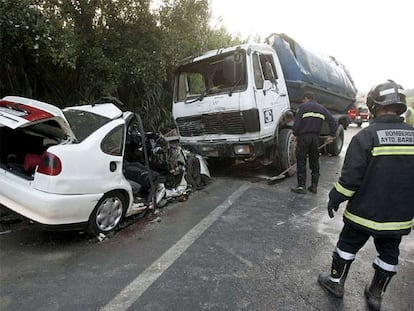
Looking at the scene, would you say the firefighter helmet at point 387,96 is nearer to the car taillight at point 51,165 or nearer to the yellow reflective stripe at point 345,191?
the yellow reflective stripe at point 345,191

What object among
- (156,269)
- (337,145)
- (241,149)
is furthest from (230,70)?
(337,145)

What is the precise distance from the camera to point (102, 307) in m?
2.51

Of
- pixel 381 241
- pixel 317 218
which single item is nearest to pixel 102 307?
pixel 381 241

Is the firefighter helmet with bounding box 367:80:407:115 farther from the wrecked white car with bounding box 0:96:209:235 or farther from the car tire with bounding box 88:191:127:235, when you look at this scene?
the car tire with bounding box 88:191:127:235

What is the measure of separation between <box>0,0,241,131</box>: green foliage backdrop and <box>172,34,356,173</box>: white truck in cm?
81

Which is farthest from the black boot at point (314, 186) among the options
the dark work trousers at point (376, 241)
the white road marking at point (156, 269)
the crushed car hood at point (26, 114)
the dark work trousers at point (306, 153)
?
the crushed car hood at point (26, 114)

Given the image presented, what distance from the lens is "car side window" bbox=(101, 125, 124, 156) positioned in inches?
146

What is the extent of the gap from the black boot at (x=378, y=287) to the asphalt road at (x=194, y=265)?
109 mm

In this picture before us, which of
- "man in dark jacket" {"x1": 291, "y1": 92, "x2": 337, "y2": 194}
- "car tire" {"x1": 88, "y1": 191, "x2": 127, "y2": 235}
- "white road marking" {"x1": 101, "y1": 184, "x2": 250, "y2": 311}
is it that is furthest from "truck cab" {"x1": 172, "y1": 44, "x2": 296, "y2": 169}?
"car tire" {"x1": 88, "y1": 191, "x2": 127, "y2": 235}

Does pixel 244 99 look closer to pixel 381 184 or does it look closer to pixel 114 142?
pixel 114 142

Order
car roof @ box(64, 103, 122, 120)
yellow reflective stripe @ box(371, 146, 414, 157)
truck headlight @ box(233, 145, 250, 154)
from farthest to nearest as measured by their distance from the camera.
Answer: truck headlight @ box(233, 145, 250, 154) < car roof @ box(64, 103, 122, 120) < yellow reflective stripe @ box(371, 146, 414, 157)

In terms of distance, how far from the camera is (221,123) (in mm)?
6176

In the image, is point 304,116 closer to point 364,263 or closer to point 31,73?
point 364,263

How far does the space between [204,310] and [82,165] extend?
6.04ft
